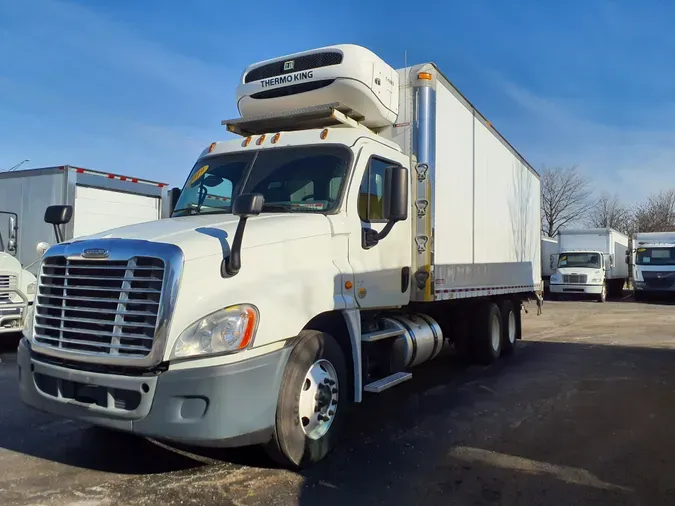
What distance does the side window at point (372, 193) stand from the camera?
5223mm

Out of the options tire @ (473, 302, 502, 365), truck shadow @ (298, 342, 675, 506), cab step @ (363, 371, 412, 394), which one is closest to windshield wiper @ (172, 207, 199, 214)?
cab step @ (363, 371, 412, 394)

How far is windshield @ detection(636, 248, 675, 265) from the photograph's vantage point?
27.0 meters

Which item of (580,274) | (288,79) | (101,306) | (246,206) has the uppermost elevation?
(288,79)

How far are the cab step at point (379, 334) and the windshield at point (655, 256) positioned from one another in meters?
25.5

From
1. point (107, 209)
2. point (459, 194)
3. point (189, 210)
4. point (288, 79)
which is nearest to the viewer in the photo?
point (189, 210)

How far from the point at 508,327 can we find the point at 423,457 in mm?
5998

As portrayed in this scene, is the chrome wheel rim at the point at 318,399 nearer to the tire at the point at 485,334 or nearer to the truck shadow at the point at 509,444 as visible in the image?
the truck shadow at the point at 509,444

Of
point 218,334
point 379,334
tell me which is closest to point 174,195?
point 379,334

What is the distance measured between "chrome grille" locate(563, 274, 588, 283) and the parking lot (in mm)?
21187

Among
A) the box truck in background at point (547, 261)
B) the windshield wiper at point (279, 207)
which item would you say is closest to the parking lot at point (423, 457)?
the windshield wiper at point (279, 207)

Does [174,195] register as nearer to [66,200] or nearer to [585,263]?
[66,200]

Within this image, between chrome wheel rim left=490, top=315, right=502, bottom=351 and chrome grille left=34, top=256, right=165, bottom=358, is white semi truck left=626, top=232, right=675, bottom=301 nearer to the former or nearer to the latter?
chrome wheel rim left=490, top=315, right=502, bottom=351

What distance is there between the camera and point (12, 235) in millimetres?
10430

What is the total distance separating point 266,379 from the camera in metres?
3.88
